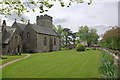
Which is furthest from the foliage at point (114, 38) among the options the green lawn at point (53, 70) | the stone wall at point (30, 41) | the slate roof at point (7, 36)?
the slate roof at point (7, 36)

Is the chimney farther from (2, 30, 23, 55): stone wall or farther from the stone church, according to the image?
(2, 30, 23, 55): stone wall

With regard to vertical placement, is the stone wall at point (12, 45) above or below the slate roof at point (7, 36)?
below

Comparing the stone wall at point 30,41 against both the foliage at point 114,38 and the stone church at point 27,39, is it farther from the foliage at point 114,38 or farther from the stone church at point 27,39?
the foliage at point 114,38

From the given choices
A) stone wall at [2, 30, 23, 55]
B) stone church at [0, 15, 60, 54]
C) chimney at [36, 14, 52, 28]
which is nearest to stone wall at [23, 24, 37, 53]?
stone church at [0, 15, 60, 54]

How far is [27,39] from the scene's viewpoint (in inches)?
1503

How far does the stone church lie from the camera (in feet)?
96.7

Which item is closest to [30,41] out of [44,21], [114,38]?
[44,21]

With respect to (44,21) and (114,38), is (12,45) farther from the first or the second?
(114,38)

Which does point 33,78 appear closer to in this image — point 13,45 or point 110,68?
point 110,68

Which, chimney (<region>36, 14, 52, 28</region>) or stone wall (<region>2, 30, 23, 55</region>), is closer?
stone wall (<region>2, 30, 23, 55</region>)

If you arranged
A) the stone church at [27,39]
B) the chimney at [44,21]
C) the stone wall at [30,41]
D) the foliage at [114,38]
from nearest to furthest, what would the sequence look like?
the foliage at [114,38] < the stone church at [27,39] < the stone wall at [30,41] < the chimney at [44,21]

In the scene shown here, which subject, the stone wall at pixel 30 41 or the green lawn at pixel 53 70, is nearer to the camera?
the green lawn at pixel 53 70

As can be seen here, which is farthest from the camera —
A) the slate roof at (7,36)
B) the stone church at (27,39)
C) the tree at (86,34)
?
the tree at (86,34)

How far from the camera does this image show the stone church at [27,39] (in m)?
29.5
